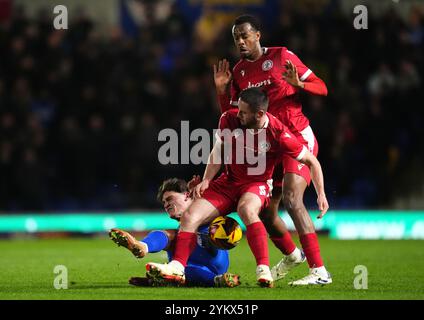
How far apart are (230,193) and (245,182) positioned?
16 cm

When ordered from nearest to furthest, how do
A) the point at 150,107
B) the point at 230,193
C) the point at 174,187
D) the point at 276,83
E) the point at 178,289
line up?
the point at 178,289
the point at 230,193
the point at 174,187
the point at 276,83
the point at 150,107

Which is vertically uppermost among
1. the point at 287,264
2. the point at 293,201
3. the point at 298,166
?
the point at 298,166

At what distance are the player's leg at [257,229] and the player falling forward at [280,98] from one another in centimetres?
30

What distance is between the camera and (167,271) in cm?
767

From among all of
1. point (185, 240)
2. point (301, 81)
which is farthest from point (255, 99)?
point (185, 240)

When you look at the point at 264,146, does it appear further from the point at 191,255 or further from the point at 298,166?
the point at 191,255

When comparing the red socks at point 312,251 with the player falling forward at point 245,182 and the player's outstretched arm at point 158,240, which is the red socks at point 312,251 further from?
the player's outstretched arm at point 158,240

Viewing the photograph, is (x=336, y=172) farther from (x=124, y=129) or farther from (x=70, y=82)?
(x=70, y=82)

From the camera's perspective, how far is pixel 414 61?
16.6 m

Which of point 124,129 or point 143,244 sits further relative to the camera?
point 124,129

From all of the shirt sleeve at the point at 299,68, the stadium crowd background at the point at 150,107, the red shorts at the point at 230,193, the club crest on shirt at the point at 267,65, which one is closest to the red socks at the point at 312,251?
the red shorts at the point at 230,193
